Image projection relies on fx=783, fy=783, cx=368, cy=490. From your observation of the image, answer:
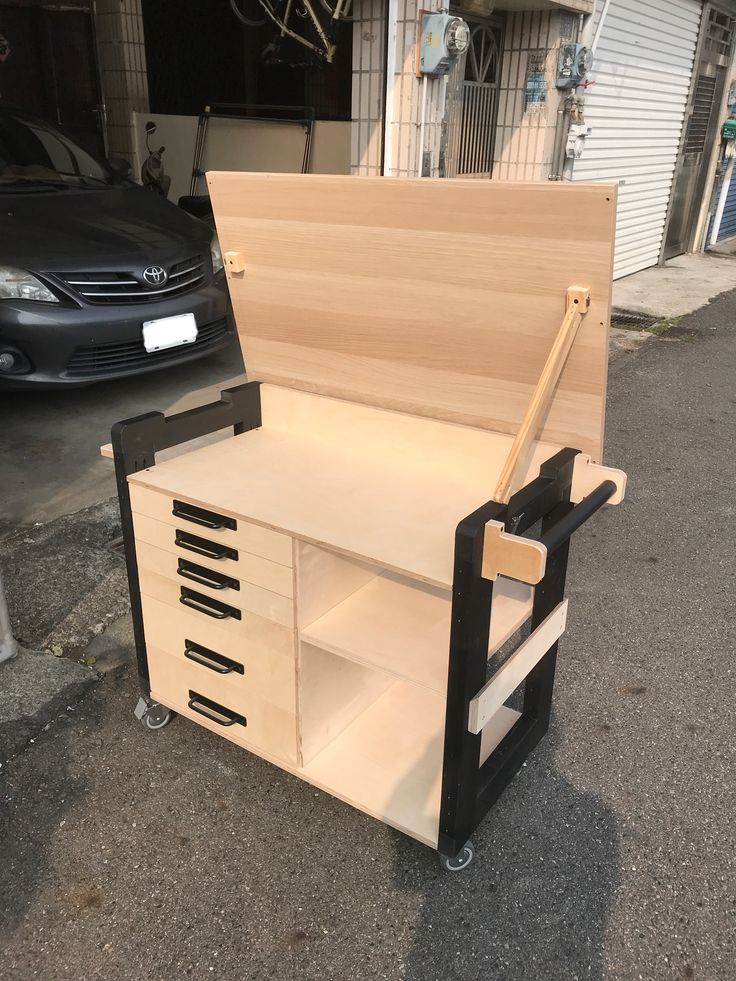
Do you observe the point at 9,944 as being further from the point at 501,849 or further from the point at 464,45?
the point at 464,45

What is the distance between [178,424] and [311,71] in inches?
393

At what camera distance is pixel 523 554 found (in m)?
1.48

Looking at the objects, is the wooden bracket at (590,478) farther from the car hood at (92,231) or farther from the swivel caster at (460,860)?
the car hood at (92,231)

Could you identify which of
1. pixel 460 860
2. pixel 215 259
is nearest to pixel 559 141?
pixel 215 259

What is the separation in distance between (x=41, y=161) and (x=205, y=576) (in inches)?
162

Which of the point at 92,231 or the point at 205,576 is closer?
the point at 205,576

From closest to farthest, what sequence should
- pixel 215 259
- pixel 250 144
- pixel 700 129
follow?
1. pixel 215 259
2. pixel 250 144
3. pixel 700 129

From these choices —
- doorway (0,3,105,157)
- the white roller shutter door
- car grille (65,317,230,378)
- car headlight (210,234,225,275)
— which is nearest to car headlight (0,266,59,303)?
car grille (65,317,230,378)

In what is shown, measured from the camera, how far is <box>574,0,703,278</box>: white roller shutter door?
25.4 ft

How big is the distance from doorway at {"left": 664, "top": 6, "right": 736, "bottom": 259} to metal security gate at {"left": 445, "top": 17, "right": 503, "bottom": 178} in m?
4.65

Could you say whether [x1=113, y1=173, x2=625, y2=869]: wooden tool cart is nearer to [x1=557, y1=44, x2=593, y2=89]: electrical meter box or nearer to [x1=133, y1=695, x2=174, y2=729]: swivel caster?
[x1=133, y1=695, x2=174, y2=729]: swivel caster

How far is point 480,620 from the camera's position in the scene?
63.9 inches

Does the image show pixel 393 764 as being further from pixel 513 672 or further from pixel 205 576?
pixel 205 576

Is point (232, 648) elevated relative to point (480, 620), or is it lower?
lower
